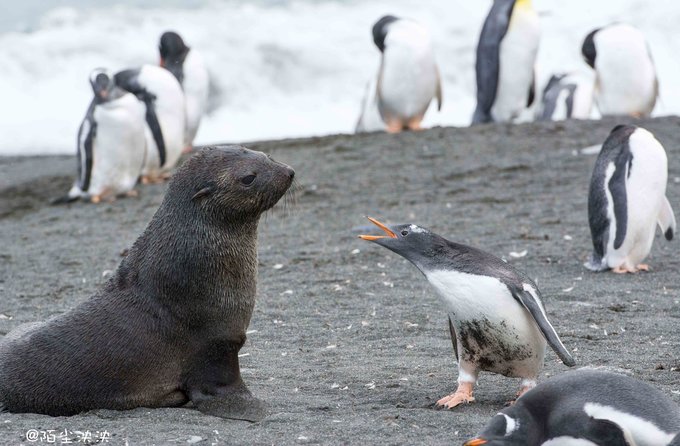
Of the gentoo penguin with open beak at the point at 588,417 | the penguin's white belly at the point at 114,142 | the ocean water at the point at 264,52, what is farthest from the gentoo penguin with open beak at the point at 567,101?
the gentoo penguin with open beak at the point at 588,417

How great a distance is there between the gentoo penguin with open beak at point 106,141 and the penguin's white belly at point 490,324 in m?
8.22

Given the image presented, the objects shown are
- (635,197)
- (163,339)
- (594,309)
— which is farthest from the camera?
(635,197)

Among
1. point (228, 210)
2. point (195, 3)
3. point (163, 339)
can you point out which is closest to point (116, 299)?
point (163, 339)

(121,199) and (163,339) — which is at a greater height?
(163,339)

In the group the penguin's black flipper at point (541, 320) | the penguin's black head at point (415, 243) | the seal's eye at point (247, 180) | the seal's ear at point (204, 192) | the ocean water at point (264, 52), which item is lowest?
the ocean water at point (264, 52)

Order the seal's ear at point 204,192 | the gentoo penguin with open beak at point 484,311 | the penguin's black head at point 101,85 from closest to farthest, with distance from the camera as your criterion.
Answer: the gentoo penguin with open beak at point 484,311, the seal's ear at point 204,192, the penguin's black head at point 101,85

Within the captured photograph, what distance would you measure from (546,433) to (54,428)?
188 centimetres

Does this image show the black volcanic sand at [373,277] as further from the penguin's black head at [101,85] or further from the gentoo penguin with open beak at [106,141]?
the penguin's black head at [101,85]

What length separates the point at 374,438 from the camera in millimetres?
4367

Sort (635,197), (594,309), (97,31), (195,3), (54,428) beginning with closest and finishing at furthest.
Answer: (54,428) → (594,309) → (635,197) → (97,31) → (195,3)

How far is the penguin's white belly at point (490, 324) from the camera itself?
4.83 m

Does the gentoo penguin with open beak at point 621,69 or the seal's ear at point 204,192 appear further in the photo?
the gentoo penguin with open beak at point 621,69

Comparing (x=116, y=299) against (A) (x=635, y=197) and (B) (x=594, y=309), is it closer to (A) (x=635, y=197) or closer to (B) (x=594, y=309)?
(B) (x=594, y=309)

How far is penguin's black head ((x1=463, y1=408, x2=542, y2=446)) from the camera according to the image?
3721 millimetres
